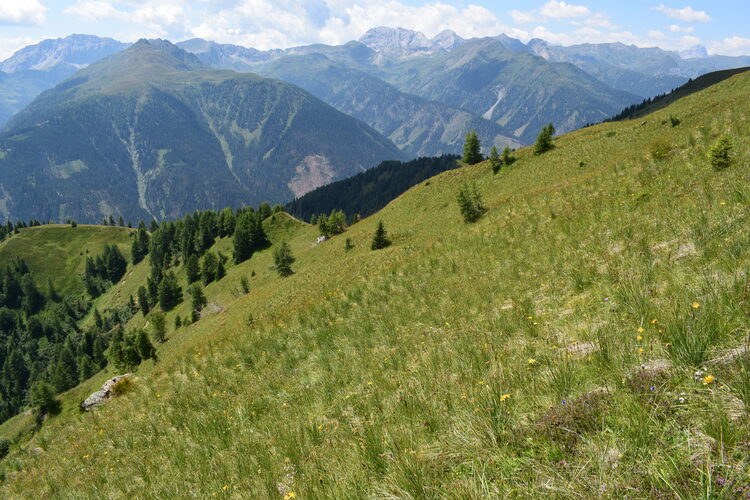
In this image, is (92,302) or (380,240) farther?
(92,302)

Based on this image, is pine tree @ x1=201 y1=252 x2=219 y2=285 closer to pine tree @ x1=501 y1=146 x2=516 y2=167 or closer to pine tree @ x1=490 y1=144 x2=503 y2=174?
pine tree @ x1=490 y1=144 x2=503 y2=174

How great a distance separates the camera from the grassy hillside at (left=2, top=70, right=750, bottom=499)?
2.85 meters

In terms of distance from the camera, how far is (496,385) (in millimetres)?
4367

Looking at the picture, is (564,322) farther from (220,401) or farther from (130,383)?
(130,383)

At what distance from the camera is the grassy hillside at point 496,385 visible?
285cm

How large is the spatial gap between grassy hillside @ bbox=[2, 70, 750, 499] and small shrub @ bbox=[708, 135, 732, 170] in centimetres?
39

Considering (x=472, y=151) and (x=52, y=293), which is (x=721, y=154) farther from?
(x=52, y=293)

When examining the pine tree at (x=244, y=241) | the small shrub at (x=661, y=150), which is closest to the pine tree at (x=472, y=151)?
the small shrub at (x=661, y=150)

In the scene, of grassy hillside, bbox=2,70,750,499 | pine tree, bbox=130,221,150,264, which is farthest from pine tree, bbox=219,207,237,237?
grassy hillside, bbox=2,70,750,499

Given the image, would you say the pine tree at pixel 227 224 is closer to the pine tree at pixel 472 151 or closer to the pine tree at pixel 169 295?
the pine tree at pixel 169 295

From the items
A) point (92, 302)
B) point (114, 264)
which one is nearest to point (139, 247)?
point (114, 264)

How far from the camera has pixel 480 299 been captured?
9945 mm

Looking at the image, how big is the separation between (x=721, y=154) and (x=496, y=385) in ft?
50.7

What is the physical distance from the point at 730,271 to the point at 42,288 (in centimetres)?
27088
